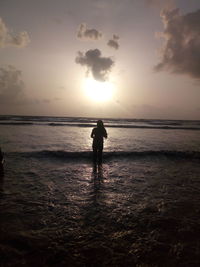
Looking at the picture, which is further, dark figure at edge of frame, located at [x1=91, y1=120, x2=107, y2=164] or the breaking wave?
the breaking wave

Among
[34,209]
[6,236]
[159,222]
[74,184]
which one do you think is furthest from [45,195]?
[159,222]

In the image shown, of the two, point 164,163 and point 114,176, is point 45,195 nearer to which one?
point 114,176

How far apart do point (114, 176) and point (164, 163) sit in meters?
4.46

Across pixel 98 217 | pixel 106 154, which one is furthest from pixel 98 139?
pixel 98 217

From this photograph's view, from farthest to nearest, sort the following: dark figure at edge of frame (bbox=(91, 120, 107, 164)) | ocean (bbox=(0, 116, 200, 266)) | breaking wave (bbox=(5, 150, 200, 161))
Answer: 1. breaking wave (bbox=(5, 150, 200, 161))
2. dark figure at edge of frame (bbox=(91, 120, 107, 164))
3. ocean (bbox=(0, 116, 200, 266))

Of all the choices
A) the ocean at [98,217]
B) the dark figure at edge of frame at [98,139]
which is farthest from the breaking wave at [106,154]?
the ocean at [98,217]

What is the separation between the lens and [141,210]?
491 cm

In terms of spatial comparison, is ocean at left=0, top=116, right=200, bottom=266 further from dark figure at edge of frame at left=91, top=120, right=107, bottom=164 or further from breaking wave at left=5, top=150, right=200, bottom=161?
breaking wave at left=5, top=150, right=200, bottom=161

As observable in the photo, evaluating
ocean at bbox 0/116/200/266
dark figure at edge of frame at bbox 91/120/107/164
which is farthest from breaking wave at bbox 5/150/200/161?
ocean at bbox 0/116/200/266

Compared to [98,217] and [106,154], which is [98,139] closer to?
[106,154]

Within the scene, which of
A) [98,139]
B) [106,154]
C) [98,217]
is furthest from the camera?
[106,154]

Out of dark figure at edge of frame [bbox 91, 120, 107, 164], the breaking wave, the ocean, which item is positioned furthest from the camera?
the breaking wave

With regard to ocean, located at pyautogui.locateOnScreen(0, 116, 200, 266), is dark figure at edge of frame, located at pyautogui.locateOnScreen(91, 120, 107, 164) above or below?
above

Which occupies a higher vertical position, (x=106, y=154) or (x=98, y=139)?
(x=98, y=139)
